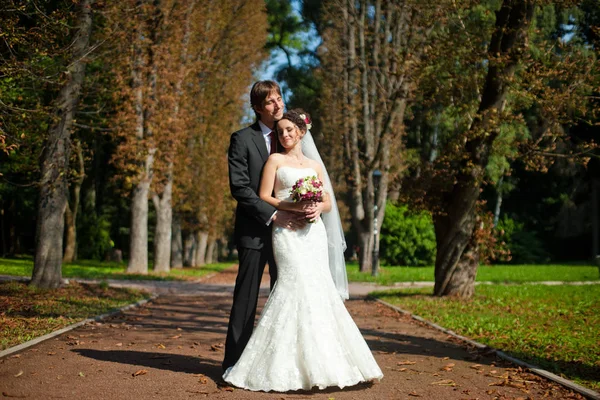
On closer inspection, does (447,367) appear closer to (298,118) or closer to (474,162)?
(298,118)

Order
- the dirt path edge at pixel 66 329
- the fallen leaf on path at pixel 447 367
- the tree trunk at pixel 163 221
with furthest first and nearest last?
1. the tree trunk at pixel 163 221
2. the dirt path edge at pixel 66 329
3. the fallen leaf on path at pixel 447 367

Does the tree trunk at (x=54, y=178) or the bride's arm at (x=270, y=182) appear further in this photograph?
the tree trunk at (x=54, y=178)

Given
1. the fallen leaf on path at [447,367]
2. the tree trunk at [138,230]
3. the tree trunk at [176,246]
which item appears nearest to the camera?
the fallen leaf on path at [447,367]

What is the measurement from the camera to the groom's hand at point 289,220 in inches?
277

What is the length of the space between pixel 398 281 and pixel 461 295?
8.11 m

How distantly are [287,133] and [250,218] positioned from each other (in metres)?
0.89

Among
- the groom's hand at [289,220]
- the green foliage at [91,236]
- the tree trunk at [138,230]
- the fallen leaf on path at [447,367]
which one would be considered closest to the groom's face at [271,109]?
the groom's hand at [289,220]

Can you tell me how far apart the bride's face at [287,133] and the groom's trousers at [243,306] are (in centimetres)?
107

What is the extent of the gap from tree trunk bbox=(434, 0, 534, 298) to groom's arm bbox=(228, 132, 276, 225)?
29.1 ft

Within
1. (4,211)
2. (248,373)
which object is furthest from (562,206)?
(248,373)

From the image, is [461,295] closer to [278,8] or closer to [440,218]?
[440,218]

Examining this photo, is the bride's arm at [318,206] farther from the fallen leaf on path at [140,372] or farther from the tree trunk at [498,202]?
the tree trunk at [498,202]

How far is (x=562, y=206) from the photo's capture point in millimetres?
46406

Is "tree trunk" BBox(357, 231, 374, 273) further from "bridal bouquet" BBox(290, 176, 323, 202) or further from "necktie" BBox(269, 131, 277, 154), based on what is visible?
"bridal bouquet" BBox(290, 176, 323, 202)
